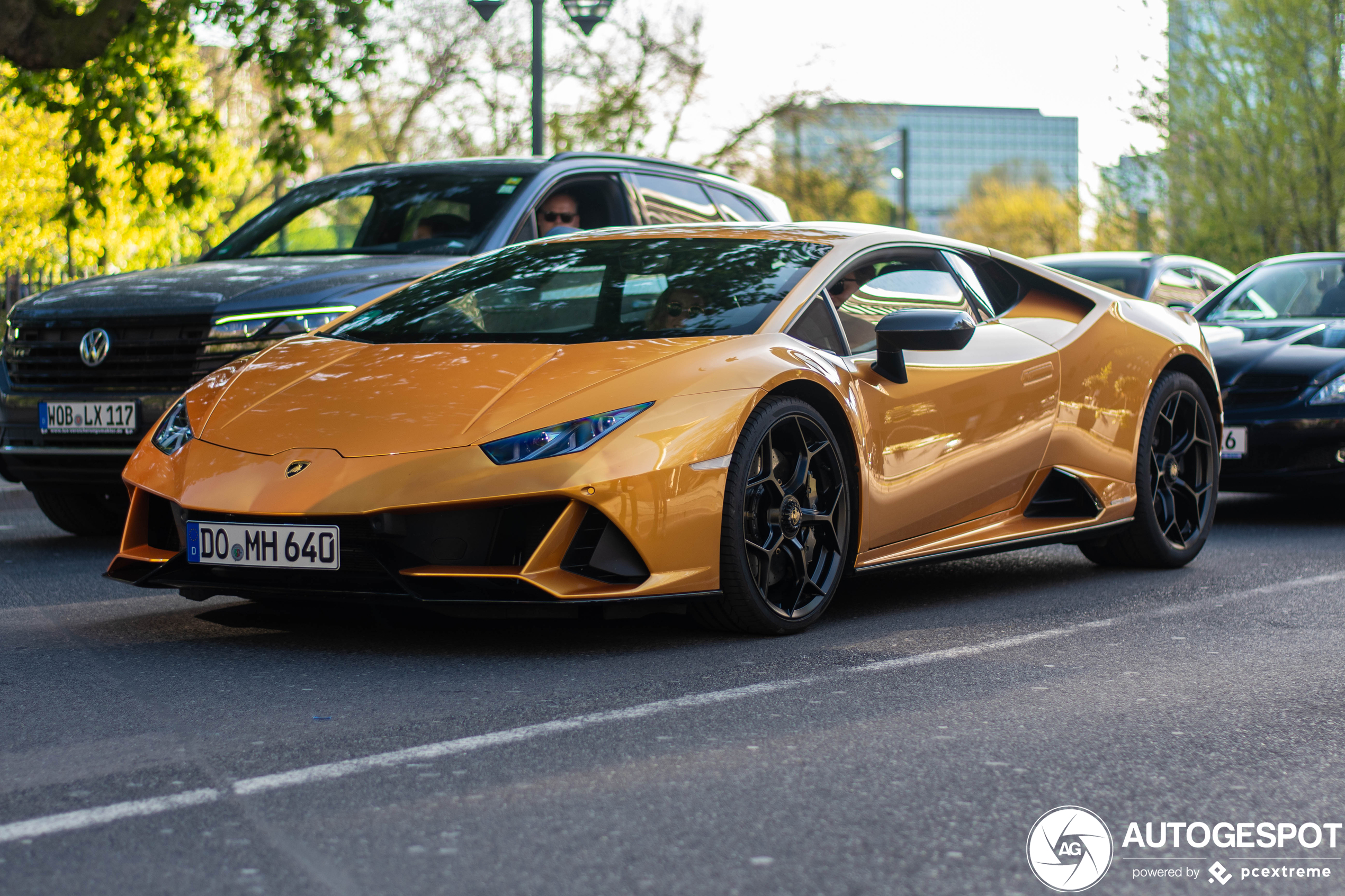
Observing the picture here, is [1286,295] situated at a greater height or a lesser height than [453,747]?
greater

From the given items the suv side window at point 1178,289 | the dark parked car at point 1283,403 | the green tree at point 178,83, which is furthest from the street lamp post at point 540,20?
the dark parked car at point 1283,403

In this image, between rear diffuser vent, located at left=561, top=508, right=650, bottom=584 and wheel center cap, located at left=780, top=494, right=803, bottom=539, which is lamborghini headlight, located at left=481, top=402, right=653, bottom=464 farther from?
wheel center cap, located at left=780, top=494, right=803, bottom=539

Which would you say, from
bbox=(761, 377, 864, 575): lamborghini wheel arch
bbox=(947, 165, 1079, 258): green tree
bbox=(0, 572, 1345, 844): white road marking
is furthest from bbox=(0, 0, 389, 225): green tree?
bbox=(947, 165, 1079, 258): green tree

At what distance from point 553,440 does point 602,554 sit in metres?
0.33

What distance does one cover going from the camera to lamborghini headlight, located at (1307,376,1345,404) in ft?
26.6

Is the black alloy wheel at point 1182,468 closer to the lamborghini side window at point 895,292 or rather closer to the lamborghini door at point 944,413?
the lamborghini door at point 944,413

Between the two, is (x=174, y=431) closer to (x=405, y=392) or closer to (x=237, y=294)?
(x=405, y=392)

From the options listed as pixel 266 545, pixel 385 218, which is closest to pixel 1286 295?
pixel 385 218

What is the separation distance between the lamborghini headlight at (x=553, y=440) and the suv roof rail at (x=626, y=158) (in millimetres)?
3665

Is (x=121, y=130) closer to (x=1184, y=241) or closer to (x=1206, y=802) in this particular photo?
(x=1206, y=802)

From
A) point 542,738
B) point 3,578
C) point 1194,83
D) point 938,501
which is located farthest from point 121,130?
point 1194,83

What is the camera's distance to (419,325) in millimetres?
5320

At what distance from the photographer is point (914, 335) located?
5078 millimetres

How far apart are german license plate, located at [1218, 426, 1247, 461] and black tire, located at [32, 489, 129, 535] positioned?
5.46m
